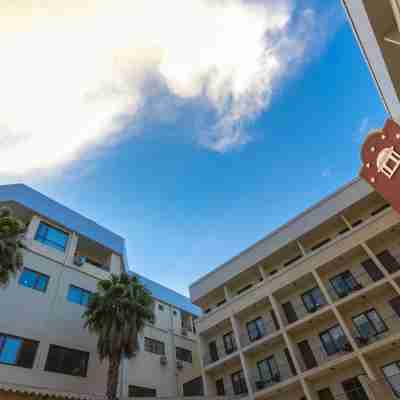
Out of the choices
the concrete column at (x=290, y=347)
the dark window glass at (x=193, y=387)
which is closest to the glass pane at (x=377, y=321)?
the concrete column at (x=290, y=347)

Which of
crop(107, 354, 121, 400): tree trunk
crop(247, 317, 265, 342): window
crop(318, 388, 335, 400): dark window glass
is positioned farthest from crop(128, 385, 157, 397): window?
crop(318, 388, 335, 400): dark window glass

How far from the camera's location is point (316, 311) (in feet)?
73.8

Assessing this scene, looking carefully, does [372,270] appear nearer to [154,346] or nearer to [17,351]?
[154,346]

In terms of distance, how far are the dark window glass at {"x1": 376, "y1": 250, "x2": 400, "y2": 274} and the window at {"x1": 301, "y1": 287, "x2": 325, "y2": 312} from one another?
211 inches

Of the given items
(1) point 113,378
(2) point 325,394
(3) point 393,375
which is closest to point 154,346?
(1) point 113,378

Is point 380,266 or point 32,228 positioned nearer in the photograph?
point 380,266

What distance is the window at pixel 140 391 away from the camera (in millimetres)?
24578

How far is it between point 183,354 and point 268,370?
1189 centimetres

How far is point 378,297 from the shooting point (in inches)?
845

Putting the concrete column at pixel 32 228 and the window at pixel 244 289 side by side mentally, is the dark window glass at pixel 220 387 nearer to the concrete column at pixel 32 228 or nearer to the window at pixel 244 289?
the window at pixel 244 289

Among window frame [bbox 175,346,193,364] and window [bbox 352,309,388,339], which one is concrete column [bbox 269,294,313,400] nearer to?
window [bbox 352,309,388,339]

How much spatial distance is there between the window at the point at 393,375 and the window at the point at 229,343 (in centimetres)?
1205

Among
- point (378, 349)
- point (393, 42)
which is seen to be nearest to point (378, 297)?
point (378, 349)

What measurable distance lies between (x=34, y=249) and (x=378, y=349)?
86.6 ft
